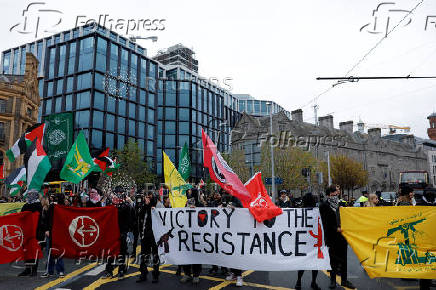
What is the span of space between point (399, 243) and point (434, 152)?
103174 millimetres

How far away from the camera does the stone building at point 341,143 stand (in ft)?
165

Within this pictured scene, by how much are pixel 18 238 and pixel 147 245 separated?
314 cm

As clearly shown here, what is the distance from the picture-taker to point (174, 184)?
9867 millimetres

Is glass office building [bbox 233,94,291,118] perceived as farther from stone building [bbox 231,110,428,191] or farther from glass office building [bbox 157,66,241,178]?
stone building [bbox 231,110,428,191]

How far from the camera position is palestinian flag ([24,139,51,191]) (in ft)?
27.5

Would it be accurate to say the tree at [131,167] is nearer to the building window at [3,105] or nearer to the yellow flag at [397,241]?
the building window at [3,105]

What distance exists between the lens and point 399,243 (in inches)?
225

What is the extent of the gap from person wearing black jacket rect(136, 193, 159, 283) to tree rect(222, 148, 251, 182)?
1198 inches

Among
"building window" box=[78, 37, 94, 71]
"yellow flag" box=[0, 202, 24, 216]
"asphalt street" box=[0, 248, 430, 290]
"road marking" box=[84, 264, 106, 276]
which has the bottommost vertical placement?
"road marking" box=[84, 264, 106, 276]

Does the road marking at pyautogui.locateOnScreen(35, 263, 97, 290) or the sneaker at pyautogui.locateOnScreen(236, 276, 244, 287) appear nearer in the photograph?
the sneaker at pyautogui.locateOnScreen(236, 276, 244, 287)

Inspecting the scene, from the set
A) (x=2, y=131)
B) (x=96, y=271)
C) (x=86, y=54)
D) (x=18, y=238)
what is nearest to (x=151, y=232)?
(x=96, y=271)

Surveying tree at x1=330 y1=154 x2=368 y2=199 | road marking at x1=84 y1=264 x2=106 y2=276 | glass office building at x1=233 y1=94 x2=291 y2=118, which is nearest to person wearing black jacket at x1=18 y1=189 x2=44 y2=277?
road marking at x1=84 y1=264 x2=106 y2=276

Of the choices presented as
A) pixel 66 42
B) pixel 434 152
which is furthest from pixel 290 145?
pixel 434 152

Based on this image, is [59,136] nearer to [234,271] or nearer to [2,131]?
[234,271]
